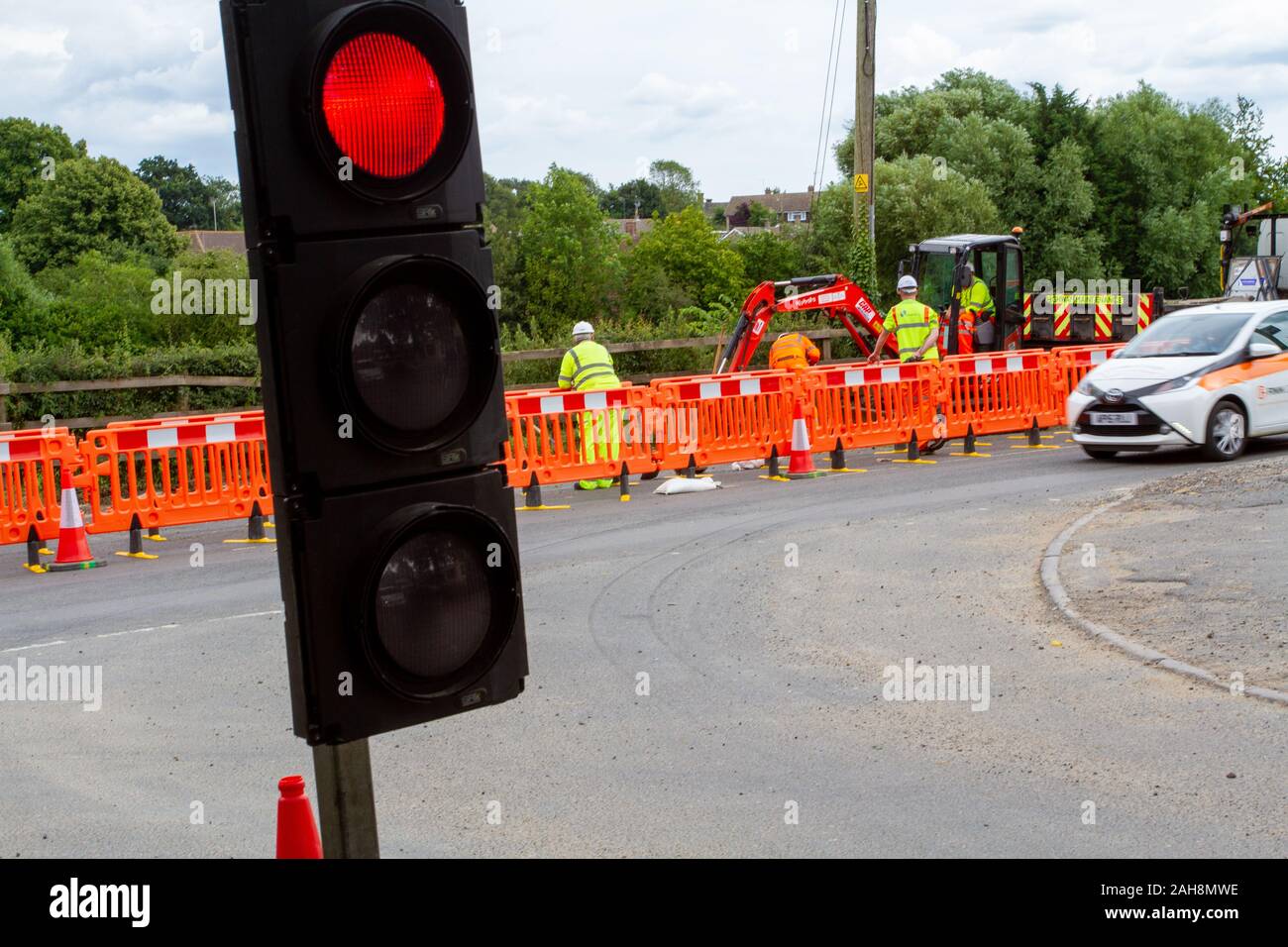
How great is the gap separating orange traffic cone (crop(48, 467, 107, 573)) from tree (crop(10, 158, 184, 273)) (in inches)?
2246

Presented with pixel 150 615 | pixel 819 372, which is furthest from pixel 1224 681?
pixel 819 372

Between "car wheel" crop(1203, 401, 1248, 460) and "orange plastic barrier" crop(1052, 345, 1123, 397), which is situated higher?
"orange plastic barrier" crop(1052, 345, 1123, 397)

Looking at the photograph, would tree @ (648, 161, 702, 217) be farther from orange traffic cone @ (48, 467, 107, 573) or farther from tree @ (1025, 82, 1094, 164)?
orange traffic cone @ (48, 467, 107, 573)

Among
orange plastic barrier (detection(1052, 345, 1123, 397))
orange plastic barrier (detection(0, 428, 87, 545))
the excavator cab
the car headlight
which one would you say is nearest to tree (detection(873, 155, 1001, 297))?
the excavator cab

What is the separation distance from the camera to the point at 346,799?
132 inches

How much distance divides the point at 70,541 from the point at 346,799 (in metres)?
11.1

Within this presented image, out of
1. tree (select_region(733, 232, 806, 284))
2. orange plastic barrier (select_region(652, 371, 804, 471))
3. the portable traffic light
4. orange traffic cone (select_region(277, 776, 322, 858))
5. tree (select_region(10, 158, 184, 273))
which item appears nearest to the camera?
the portable traffic light

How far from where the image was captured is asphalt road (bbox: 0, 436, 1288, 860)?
6141 millimetres

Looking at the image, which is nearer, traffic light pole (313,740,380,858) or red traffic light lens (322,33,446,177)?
red traffic light lens (322,33,446,177)

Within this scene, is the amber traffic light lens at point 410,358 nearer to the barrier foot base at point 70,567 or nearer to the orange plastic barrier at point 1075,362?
the barrier foot base at point 70,567

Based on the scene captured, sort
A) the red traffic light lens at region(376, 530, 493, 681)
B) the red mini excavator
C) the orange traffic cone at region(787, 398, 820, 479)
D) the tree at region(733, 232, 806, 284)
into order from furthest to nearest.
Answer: the tree at region(733, 232, 806, 284)
the red mini excavator
the orange traffic cone at region(787, 398, 820, 479)
the red traffic light lens at region(376, 530, 493, 681)
